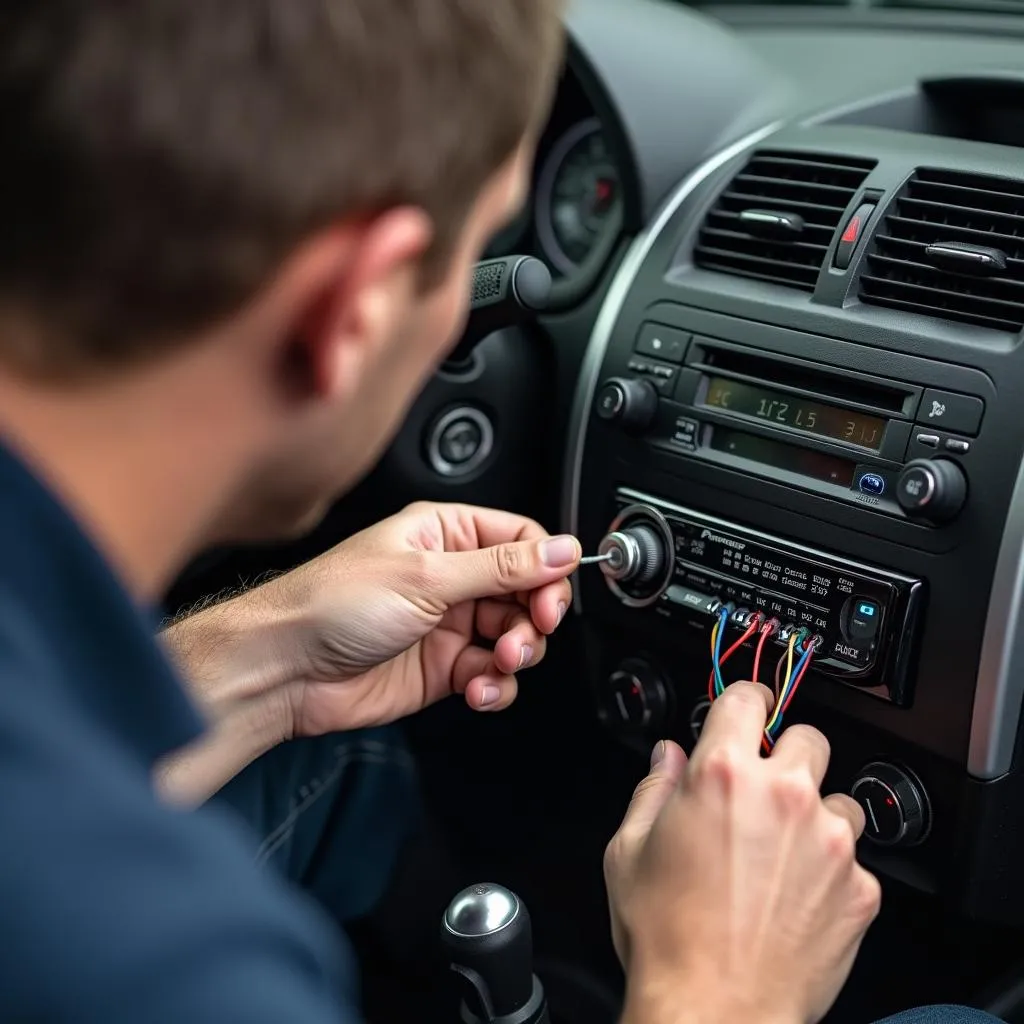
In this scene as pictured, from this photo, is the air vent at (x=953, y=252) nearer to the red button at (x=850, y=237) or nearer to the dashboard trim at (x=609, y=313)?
the red button at (x=850, y=237)

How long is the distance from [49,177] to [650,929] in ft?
2.15

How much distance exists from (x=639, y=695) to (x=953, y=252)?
0.63m

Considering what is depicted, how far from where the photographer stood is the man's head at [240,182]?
0.59 m

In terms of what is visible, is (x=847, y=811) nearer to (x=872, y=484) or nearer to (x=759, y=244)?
(x=872, y=484)

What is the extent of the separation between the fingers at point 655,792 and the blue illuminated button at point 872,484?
33 cm

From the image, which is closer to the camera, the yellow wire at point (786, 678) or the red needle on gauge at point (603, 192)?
the yellow wire at point (786, 678)

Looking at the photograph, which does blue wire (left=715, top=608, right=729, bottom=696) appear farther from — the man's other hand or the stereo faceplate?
the man's other hand

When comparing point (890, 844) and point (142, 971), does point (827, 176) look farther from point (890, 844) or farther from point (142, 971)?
point (142, 971)

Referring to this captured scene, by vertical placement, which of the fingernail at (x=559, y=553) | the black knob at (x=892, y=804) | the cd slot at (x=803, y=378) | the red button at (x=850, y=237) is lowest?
the black knob at (x=892, y=804)

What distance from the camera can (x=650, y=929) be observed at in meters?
0.95

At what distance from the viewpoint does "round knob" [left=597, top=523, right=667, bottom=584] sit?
1.43 metres

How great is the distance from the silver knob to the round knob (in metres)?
0.40

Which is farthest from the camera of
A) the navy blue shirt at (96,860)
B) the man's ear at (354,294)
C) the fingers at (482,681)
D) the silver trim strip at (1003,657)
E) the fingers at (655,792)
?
the fingers at (482,681)

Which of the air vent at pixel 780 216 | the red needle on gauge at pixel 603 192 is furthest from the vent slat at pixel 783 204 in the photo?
the red needle on gauge at pixel 603 192
